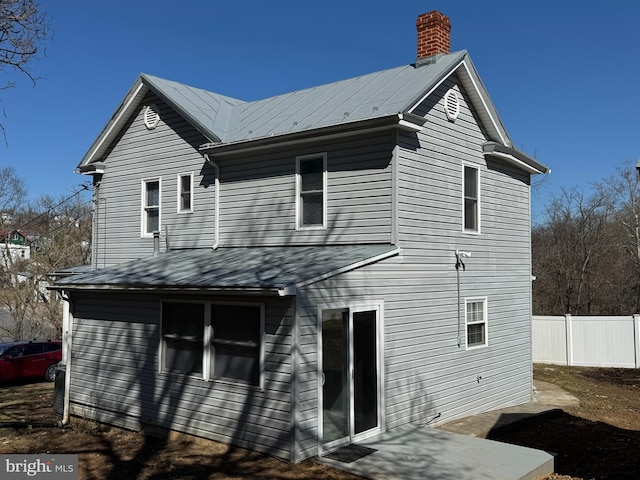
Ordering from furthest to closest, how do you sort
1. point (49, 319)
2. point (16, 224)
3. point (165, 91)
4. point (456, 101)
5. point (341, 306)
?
point (16, 224) < point (49, 319) < point (165, 91) < point (456, 101) < point (341, 306)

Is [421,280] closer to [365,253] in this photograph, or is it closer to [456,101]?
[365,253]

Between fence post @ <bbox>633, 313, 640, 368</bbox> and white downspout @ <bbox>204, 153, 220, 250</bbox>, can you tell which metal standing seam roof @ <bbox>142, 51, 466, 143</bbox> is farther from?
fence post @ <bbox>633, 313, 640, 368</bbox>

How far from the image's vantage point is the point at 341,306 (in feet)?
29.5

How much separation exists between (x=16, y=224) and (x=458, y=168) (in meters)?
31.7

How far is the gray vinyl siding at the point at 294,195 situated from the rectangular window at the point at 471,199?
3.02 metres

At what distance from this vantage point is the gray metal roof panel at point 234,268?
8.83m

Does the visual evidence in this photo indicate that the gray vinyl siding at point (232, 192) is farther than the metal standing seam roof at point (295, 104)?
No

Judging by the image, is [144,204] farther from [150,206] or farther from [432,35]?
[432,35]

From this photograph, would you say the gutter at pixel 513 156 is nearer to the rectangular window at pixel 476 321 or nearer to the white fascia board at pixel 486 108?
the white fascia board at pixel 486 108

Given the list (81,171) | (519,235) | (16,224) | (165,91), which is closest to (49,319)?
(16,224)

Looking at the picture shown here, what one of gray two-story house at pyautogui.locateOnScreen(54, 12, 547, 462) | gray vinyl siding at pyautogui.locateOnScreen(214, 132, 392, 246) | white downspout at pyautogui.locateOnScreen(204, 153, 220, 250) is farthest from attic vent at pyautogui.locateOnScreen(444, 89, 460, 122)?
white downspout at pyautogui.locateOnScreen(204, 153, 220, 250)

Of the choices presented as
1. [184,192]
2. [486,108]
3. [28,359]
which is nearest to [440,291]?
[486,108]

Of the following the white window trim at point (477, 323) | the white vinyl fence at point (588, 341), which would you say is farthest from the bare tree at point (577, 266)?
the white window trim at point (477, 323)

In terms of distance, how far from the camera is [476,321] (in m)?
12.7
